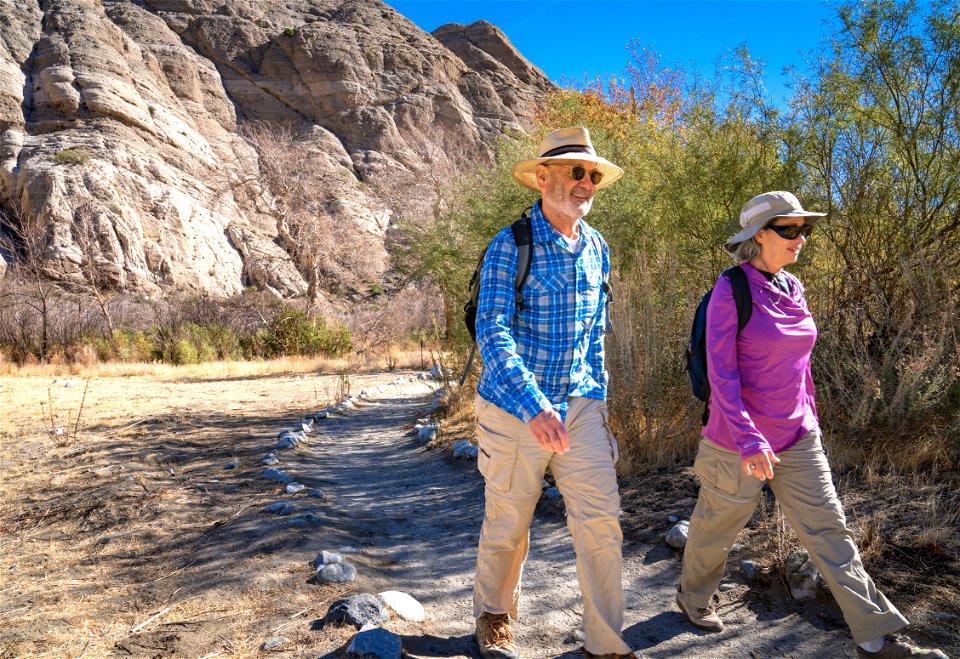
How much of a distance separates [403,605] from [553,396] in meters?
1.43

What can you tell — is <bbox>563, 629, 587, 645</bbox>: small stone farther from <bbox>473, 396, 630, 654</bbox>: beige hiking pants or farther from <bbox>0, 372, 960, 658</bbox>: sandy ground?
<bbox>473, 396, 630, 654</bbox>: beige hiking pants

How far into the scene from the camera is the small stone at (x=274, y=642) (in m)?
2.86

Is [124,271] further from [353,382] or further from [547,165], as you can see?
[547,165]

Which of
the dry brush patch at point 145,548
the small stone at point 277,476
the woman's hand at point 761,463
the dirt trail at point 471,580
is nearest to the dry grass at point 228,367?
the dry brush patch at point 145,548

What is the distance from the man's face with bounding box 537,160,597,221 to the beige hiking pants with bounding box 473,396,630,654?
2.53ft

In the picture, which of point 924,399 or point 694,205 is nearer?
point 924,399

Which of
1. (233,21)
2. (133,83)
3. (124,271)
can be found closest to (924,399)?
(124,271)

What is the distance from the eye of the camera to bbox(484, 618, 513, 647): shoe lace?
2.85m

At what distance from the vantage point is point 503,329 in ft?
8.49

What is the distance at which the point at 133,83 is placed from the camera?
142 ft

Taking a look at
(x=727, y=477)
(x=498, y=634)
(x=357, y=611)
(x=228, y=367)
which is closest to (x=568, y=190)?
(x=727, y=477)

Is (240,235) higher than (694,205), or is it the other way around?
(240,235)

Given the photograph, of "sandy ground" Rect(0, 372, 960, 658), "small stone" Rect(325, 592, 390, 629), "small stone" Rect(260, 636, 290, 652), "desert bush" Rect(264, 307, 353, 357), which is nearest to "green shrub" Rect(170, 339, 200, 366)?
"desert bush" Rect(264, 307, 353, 357)

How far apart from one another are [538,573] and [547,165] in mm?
2452
